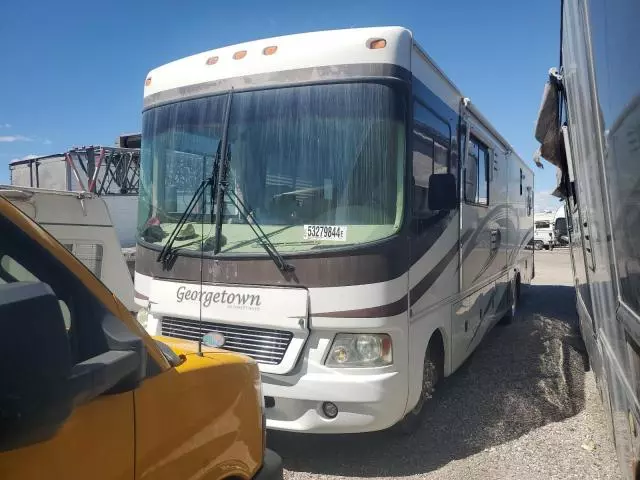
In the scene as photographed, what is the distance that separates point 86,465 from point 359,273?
2.54 metres

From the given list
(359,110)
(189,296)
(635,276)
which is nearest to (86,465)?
(635,276)

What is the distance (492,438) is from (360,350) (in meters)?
1.58

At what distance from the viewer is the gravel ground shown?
161 inches

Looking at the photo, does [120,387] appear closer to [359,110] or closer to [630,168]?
[630,168]

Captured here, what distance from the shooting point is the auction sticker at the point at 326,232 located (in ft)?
13.2

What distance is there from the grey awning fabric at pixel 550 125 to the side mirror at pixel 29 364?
5.12 m

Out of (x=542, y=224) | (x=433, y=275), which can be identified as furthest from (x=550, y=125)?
(x=542, y=224)

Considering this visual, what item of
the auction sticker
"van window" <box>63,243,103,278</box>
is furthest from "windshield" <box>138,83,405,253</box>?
"van window" <box>63,243,103,278</box>

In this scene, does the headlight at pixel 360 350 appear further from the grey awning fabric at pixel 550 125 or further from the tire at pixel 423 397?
the grey awning fabric at pixel 550 125

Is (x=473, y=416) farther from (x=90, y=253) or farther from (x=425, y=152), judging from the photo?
(x=90, y=253)

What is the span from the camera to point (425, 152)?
4.57 metres

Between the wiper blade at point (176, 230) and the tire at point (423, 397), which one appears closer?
the wiper blade at point (176, 230)

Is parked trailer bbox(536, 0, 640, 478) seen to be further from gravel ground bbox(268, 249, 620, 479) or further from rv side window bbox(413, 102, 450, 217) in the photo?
gravel ground bbox(268, 249, 620, 479)

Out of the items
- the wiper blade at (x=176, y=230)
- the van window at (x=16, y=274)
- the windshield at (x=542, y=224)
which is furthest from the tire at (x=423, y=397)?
the windshield at (x=542, y=224)
